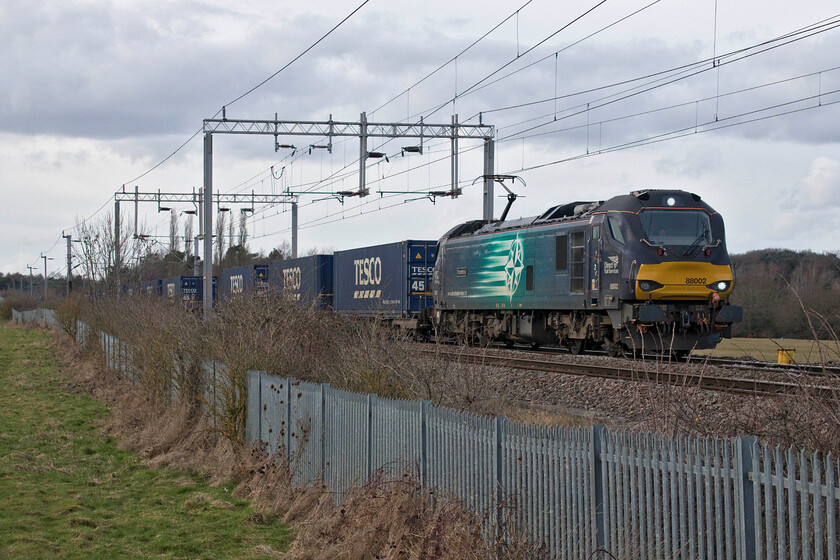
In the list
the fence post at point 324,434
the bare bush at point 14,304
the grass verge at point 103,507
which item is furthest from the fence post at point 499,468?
the bare bush at point 14,304

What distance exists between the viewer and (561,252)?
2036cm

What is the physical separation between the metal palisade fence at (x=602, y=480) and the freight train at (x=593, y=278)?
5.57 meters

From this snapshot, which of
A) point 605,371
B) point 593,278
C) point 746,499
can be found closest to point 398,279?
point 593,278

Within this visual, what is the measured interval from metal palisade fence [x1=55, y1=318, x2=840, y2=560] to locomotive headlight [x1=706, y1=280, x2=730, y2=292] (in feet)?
36.4

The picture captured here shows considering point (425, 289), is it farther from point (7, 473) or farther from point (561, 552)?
point (561, 552)

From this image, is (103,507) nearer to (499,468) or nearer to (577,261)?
(499,468)

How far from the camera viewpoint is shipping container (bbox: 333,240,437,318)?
27.6 metres

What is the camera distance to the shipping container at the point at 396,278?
27578 mm

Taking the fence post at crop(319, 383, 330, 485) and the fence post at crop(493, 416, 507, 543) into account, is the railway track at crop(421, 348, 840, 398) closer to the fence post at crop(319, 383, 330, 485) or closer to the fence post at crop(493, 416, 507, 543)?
the fence post at crop(319, 383, 330, 485)

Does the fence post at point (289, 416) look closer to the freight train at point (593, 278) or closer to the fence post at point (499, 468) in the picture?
the freight train at point (593, 278)

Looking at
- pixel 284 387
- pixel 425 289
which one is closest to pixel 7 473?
pixel 284 387

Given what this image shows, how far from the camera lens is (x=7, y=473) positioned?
12.3 metres

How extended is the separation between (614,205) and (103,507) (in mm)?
12207

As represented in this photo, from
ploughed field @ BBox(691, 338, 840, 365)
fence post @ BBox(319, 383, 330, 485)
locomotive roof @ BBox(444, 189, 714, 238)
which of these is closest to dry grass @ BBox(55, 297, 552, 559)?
fence post @ BBox(319, 383, 330, 485)
